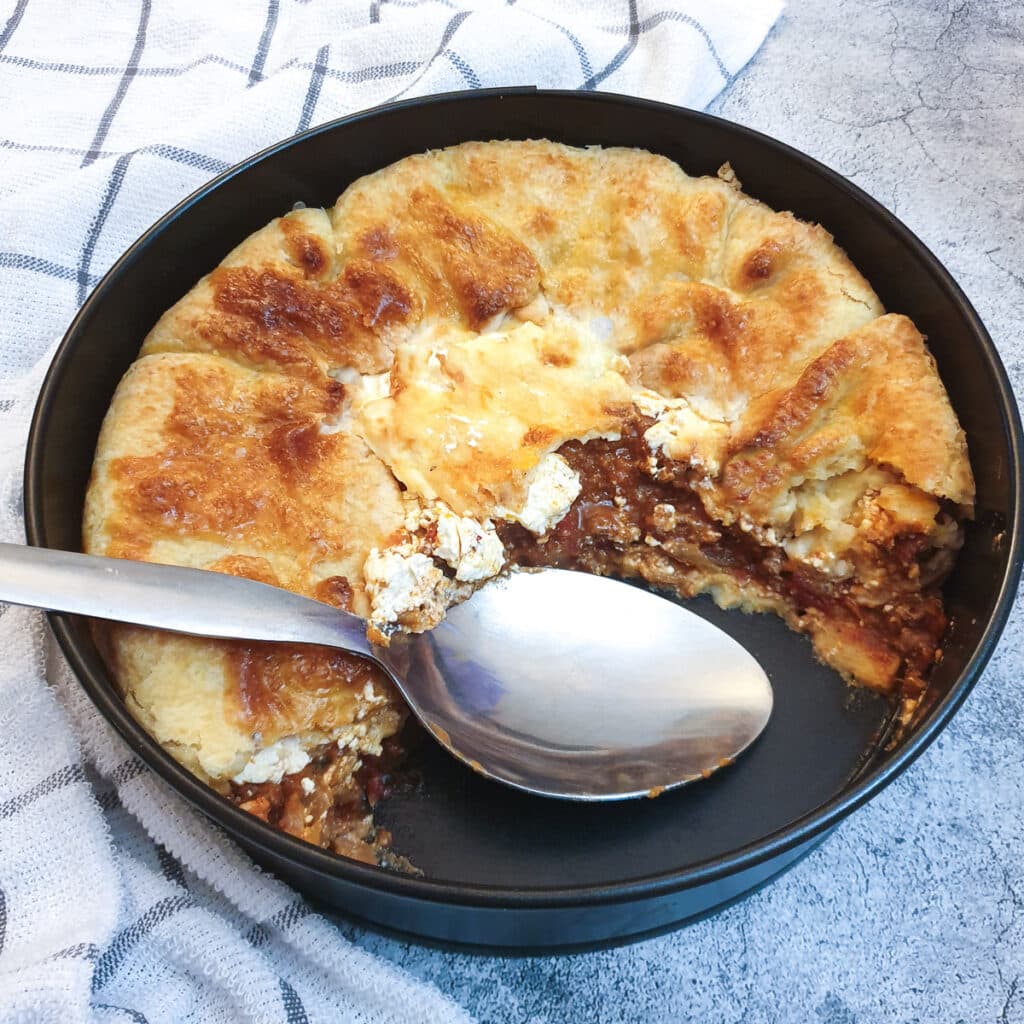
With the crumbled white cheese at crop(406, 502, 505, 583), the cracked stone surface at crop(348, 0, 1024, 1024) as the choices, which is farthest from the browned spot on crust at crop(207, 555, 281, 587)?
the cracked stone surface at crop(348, 0, 1024, 1024)

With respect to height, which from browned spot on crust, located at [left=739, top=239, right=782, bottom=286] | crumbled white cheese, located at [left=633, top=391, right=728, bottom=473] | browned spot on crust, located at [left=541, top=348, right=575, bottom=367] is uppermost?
browned spot on crust, located at [left=739, top=239, right=782, bottom=286]

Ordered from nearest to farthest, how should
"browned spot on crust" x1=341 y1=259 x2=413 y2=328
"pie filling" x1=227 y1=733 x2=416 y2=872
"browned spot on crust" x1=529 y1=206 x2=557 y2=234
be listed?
"pie filling" x1=227 y1=733 x2=416 y2=872 → "browned spot on crust" x1=341 y1=259 x2=413 y2=328 → "browned spot on crust" x1=529 y1=206 x2=557 y2=234

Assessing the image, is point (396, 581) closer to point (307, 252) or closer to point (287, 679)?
point (287, 679)

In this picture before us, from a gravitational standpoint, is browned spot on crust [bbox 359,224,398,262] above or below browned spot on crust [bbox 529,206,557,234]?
below

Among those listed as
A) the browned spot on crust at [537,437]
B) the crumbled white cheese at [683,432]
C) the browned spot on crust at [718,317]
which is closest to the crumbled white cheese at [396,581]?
the browned spot on crust at [537,437]

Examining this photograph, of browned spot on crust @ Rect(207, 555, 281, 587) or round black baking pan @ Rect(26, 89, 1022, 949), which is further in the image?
browned spot on crust @ Rect(207, 555, 281, 587)

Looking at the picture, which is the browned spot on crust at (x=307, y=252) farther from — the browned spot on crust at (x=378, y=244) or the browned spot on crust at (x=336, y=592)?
the browned spot on crust at (x=336, y=592)

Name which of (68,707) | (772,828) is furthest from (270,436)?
(772,828)

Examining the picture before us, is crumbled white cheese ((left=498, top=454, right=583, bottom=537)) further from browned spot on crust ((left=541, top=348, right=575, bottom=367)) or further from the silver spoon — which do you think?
browned spot on crust ((left=541, top=348, right=575, bottom=367))
